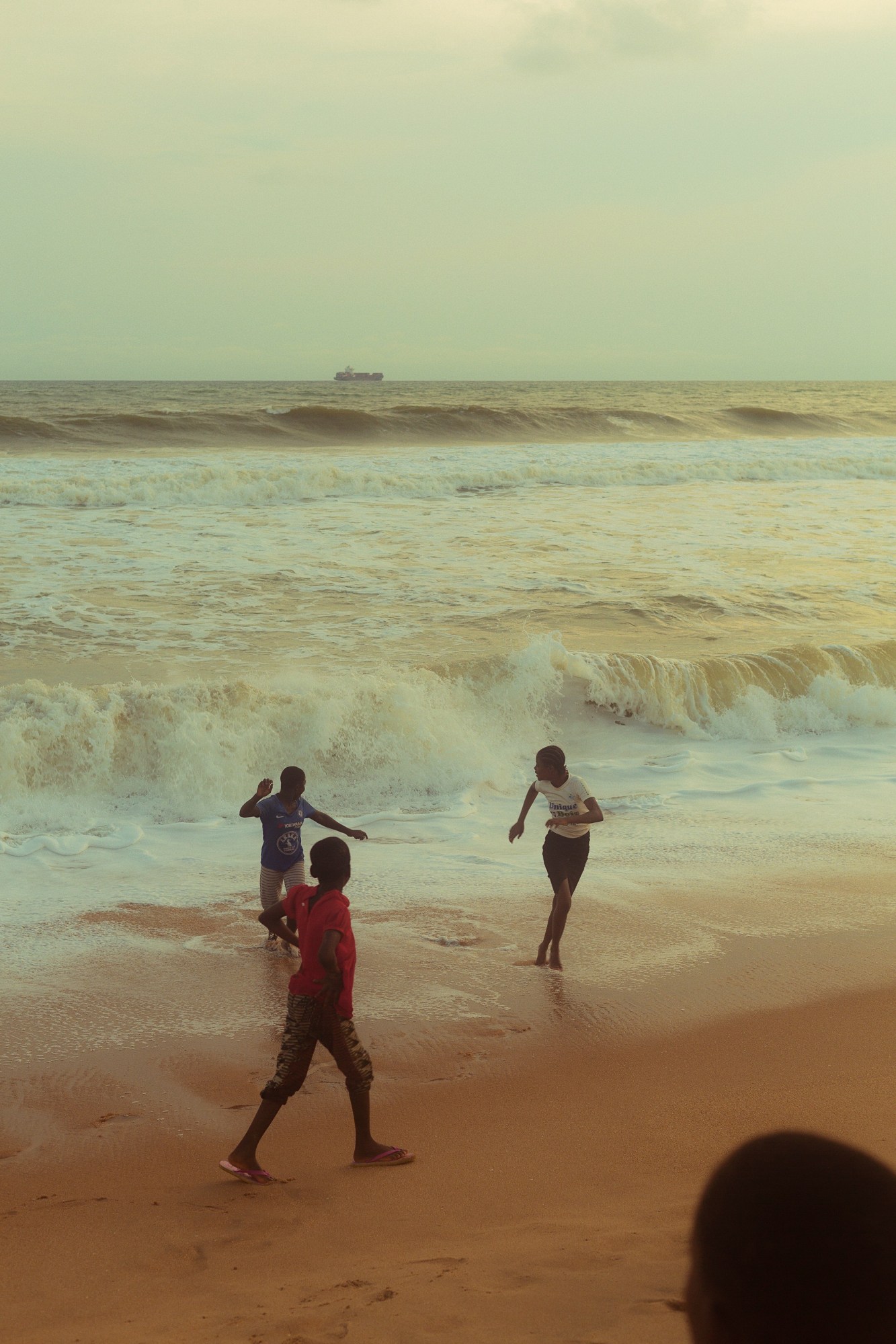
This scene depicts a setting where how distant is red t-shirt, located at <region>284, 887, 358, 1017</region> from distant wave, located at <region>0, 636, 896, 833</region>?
15.2 feet

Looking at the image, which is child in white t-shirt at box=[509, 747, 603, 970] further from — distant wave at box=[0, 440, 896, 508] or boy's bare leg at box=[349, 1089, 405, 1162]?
distant wave at box=[0, 440, 896, 508]

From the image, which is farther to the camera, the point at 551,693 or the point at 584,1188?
the point at 551,693

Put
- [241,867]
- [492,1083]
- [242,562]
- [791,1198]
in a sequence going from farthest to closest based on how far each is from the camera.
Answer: [242,562] < [241,867] < [492,1083] < [791,1198]

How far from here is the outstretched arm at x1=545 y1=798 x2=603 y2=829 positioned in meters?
6.27

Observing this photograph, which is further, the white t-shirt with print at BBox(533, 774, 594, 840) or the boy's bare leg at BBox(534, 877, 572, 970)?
the white t-shirt with print at BBox(533, 774, 594, 840)

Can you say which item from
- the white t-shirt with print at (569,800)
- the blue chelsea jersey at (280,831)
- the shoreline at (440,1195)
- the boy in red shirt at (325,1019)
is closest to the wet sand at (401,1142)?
the shoreline at (440,1195)

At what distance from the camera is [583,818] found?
629 cm

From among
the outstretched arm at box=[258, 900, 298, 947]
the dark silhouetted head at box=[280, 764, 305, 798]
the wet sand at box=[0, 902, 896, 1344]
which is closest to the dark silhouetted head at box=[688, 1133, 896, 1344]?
the wet sand at box=[0, 902, 896, 1344]

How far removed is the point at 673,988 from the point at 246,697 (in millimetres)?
5986

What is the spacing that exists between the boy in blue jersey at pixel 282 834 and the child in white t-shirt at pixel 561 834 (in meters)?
1.14

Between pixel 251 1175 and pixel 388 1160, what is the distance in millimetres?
538

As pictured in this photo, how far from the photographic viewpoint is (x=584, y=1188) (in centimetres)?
412

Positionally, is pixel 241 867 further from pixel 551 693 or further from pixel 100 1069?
pixel 551 693

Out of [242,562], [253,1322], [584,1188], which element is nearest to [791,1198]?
[253,1322]
